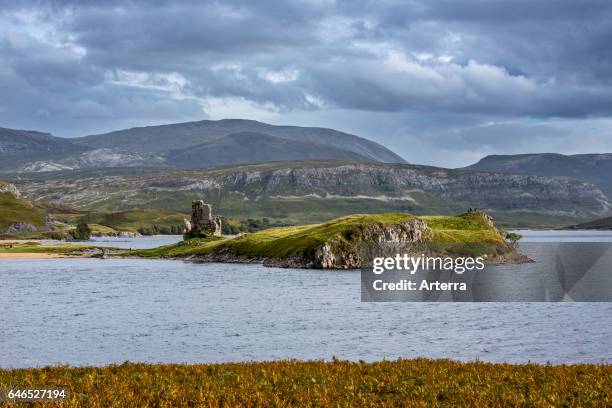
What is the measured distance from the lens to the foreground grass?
101 ft

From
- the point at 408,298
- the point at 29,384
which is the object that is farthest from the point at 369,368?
the point at 408,298

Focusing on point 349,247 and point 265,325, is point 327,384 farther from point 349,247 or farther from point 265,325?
point 349,247

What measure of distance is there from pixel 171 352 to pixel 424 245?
13480 centimetres

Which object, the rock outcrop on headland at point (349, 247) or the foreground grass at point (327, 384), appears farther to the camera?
the rock outcrop on headland at point (349, 247)

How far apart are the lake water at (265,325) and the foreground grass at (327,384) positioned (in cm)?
2074

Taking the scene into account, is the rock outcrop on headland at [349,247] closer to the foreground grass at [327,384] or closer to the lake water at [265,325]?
the lake water at [265,325]

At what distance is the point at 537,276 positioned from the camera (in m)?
159

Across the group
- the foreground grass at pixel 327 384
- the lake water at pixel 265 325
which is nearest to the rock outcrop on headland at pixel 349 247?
the lake water at pixel 265 325

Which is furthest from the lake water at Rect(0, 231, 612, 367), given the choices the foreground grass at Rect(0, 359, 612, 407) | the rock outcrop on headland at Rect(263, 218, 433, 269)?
the rock outcrop on headland at Rect(263, 218, 433, 269)

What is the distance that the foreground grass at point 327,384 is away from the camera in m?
30.8

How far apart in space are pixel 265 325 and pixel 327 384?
49331 mm

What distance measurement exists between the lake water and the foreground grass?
2074cm

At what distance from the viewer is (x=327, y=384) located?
115 ft

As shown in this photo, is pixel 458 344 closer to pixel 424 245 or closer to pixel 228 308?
pixel 228 308
